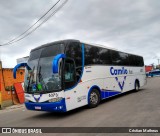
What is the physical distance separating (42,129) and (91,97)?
3647 millimetres

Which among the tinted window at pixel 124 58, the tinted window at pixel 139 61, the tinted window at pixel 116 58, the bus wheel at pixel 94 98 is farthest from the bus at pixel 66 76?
the tinted window at pixel 139 61

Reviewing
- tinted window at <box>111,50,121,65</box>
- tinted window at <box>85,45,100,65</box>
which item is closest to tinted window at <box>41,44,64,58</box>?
tinted window at <box>85,45,100,65</box>

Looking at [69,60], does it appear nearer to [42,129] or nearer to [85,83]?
[85,83]

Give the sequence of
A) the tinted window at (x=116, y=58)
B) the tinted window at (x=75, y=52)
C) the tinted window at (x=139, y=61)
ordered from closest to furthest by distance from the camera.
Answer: the tinted window at (x=75, y=52) < the tinted window at (x=116, y=58) < the tinted window at (x=139, y=61)

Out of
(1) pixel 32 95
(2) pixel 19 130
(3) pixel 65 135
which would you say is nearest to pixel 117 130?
(3) pixel 65 135

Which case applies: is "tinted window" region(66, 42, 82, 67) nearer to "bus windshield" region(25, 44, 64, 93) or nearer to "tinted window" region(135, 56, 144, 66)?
"bus windshield" region(25, 44, 64, 93)

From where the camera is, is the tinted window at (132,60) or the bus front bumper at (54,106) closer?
the bus front bumper at (54,106)

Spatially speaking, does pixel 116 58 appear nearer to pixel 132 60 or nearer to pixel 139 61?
pixel 132 60

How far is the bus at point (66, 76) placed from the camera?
7736 mm

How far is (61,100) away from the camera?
25.2ft

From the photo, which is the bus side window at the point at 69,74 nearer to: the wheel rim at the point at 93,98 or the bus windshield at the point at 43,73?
the bus windshield at the point at 43,73

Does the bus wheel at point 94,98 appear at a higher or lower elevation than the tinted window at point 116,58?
lower

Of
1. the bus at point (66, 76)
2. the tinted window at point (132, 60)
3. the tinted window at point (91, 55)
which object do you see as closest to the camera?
the bus at point (66, 76)

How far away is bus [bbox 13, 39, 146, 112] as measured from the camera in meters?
7.74
